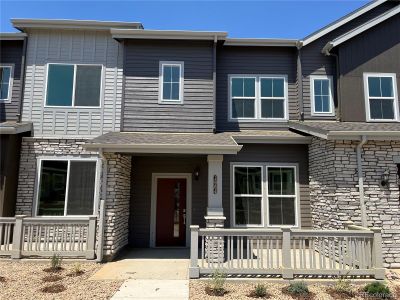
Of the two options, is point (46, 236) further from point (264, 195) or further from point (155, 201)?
point (264, 195)

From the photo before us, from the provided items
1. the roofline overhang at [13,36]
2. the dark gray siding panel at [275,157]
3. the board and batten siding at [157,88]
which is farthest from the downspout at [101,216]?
the roofline overhang at [13,36]

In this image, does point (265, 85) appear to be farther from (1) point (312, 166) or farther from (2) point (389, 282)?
(2) point (389, 282)

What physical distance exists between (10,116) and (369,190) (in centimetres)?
1074

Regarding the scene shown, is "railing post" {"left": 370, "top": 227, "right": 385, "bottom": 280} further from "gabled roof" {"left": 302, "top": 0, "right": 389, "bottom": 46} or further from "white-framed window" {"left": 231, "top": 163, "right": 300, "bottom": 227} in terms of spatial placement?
"gabled roof" {"left": 302, "top": 0, "right": 389, "bottom": 46}

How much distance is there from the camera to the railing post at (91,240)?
7.73 meters

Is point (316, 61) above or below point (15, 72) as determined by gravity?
above

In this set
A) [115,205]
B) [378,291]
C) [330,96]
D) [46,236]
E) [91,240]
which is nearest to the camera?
[378,291]

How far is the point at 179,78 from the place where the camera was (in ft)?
32.9

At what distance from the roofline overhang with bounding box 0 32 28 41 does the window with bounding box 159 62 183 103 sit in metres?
4.61

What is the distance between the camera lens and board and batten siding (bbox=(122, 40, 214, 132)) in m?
9.75

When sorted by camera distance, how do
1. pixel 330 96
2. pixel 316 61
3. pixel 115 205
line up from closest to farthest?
Answer: pixel 115 205 < pixel 330 96 < pixel 316 61

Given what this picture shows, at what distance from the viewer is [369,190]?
7926 millimetres

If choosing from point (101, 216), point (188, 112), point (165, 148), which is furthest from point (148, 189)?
point (188, 112)

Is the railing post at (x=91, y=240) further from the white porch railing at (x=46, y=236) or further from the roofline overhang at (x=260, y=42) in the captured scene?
the roofline overhang at (x=260, y=42)
